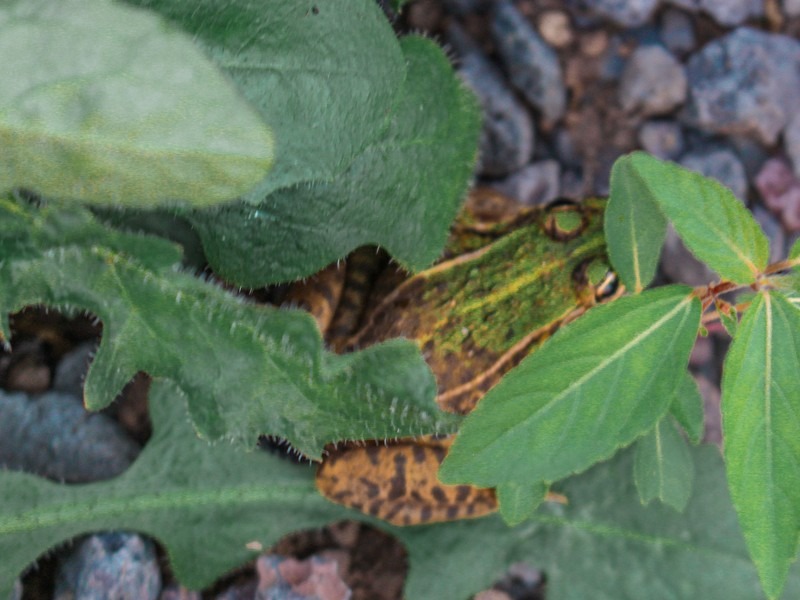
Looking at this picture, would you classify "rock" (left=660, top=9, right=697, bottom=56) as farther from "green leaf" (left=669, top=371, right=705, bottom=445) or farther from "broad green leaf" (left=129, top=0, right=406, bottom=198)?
"broad green leaf" (left=129, top=0, right=406, bottom=198)

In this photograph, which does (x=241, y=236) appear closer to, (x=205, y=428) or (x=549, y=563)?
(x=205, y=428)

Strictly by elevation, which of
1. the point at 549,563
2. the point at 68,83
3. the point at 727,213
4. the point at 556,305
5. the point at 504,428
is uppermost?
the point at 68,83

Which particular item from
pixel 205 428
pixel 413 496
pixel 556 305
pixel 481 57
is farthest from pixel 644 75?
pixel 205 428

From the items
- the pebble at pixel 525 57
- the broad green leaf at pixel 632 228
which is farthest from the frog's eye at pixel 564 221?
the pebble at pixel 525 57

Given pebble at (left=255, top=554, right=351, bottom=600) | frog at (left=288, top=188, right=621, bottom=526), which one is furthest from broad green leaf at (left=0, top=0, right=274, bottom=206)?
pebble at (left=255, top=554, right=351, bottom=600)

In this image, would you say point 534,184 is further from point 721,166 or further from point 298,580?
point 298,580

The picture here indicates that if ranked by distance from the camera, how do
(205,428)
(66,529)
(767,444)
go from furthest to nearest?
(66,529) → (205,428) → (767,444)

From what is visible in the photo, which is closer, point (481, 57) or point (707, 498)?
point (707, 498)
